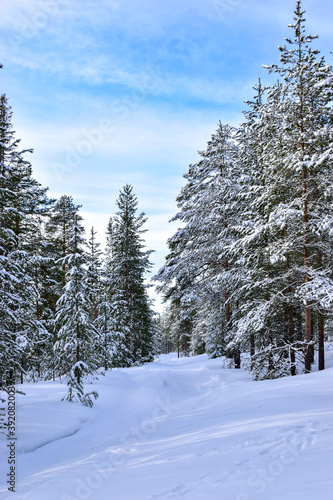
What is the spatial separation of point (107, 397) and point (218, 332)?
1410cm

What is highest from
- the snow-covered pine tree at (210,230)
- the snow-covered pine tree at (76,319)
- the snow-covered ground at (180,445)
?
the snow-covered pine tree at (210,230)

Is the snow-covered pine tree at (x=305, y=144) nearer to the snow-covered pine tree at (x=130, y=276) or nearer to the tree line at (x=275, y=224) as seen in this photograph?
the tree line at (x=275, y=224)

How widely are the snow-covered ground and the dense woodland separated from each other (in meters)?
1.49

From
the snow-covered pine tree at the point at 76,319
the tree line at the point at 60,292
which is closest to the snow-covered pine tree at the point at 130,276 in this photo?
the tree line at the point at 60,292

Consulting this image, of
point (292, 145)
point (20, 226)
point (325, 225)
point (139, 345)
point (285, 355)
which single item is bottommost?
point (139, 345)

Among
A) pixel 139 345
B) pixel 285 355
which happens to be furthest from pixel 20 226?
pixel 285 355

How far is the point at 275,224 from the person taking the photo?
38.8 feet

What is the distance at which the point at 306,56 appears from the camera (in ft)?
38.7

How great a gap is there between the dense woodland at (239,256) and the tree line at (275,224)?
61 mm

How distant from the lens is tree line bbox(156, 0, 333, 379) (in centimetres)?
1136

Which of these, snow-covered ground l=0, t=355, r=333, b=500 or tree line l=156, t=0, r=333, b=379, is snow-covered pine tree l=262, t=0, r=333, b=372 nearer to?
tree line l=156, t=0, r=333, b=379

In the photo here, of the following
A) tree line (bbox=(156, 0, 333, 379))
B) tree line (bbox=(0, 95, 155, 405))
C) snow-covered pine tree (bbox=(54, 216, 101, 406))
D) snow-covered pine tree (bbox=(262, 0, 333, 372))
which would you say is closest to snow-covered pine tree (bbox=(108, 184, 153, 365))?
tree line (bbox=(0, 95, 155, 405))

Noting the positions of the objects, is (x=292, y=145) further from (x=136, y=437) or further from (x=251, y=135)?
(x=136, y=437)

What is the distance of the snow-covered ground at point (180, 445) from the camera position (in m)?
4.35
